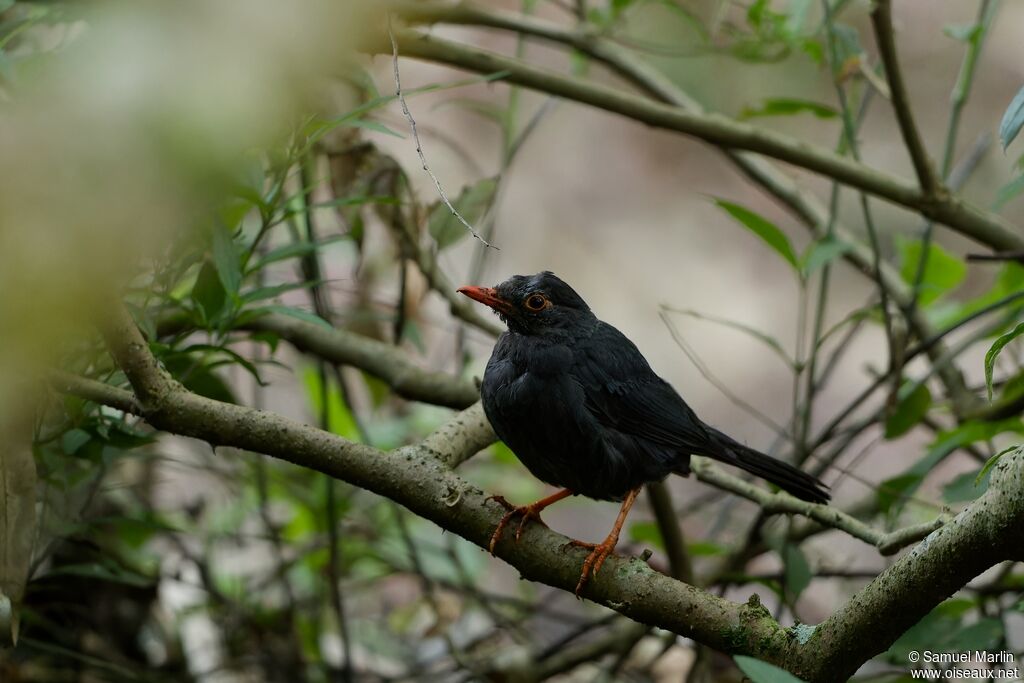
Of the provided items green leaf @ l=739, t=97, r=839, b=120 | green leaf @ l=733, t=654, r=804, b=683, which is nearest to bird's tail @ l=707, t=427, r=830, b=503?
green leaf @ l=739, t=97, r=839, b=120

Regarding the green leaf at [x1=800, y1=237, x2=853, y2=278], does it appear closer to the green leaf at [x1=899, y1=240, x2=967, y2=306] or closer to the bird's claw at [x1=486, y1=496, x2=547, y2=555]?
the green leaf at [x1=899, y1=240, x2=967, y2=306]

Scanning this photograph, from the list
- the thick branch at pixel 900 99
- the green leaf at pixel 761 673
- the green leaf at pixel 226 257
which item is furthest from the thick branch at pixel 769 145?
the green leaf at pixel 761 673

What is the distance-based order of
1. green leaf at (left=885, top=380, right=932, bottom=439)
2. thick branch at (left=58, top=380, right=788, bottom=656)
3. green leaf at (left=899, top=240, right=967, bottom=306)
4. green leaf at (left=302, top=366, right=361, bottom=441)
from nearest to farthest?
thick branch at (left=58, top=380, right=788, bottom=656) < green leaf at (left=885, top=380, right=932, bottom=439) < green leaf at (left=899, top=240, right=967, bottom=306) < green leaf at (left=302, top=366, right=361, bottom=441)

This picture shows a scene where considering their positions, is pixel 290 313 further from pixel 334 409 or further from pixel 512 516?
pixel 334 409

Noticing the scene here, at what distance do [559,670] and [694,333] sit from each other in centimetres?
578

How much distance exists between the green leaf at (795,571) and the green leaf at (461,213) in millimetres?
1598

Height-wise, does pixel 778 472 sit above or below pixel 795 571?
above

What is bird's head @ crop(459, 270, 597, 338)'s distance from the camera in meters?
3.28

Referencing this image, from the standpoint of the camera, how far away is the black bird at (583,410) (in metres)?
2.93

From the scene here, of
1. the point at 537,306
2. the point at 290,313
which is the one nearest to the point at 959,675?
the point at 537,306

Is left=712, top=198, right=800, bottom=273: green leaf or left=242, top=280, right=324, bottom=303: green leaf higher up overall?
left=712, top=198, right=800, bottom=273: green leaf

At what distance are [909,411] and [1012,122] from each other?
2.01 metres

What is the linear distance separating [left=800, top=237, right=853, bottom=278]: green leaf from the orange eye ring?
0.93 metres

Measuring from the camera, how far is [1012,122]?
5.90ft
